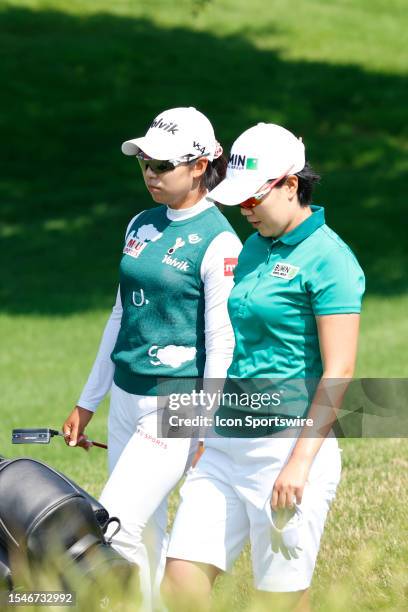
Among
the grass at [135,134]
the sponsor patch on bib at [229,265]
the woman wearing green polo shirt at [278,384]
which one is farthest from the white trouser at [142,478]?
the grass at [135,134]

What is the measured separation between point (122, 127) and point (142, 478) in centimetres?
2508

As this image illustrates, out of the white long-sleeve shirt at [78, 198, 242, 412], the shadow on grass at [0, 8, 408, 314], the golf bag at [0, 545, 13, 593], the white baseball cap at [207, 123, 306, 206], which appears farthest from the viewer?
the shadow on grass at [0, 8, 408, 314]

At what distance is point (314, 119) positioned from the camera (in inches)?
1182

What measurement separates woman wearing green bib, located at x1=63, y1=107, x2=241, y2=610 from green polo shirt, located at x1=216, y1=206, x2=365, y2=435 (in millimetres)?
574

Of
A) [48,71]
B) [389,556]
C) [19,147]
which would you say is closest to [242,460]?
[389,556]

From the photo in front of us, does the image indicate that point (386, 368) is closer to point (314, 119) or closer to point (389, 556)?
point (389, 556)

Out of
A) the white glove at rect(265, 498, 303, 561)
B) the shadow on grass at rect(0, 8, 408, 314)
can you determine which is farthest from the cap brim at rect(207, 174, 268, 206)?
the shadow on grass at rect(0, 8, 408, 314)

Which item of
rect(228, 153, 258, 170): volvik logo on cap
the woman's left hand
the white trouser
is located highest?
rect(228, 153, 258, 170): volvik logo on cap

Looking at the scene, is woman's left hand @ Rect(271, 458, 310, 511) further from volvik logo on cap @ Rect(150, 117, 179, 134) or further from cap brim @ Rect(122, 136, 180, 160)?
volvik logo on cap @ Rect(150, 117, 179, 134)

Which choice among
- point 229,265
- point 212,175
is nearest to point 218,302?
point 229,265

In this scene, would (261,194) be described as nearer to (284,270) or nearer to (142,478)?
(284,270)

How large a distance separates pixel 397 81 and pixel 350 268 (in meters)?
28.9

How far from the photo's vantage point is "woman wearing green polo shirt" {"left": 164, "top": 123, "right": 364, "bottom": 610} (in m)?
4.27

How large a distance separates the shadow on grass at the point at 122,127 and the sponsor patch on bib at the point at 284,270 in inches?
584
